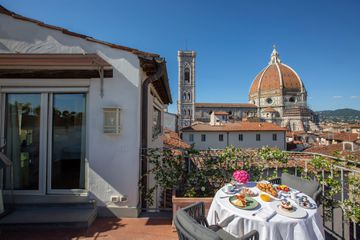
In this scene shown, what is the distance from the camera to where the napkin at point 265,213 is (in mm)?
1804

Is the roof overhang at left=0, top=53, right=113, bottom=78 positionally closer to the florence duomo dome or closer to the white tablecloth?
the white tablecloth

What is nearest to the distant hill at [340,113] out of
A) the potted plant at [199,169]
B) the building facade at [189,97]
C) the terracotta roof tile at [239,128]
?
the building facade at [189,97]

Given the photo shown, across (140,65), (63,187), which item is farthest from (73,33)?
(63,187)

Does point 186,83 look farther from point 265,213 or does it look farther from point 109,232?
point 265,213

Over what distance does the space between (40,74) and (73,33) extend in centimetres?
86

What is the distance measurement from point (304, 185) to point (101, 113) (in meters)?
3.15

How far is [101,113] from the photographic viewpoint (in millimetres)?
3229

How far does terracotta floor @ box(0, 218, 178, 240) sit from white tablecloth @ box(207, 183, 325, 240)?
1078 millimetres

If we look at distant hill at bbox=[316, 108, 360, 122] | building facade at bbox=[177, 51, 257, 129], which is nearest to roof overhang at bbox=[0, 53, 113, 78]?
building facade at bbox=[177, 51, 257, 129]

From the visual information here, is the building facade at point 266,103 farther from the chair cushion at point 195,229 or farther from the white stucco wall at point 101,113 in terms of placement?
the chair cushion at point 195,229

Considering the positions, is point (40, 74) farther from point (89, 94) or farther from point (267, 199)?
point (267, 199)

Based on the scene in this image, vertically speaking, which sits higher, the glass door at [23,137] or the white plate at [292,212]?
the glass door at [23,137]

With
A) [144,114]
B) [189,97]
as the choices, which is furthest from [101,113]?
[189,97]

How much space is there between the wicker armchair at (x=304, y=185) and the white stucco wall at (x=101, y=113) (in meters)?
2.29
